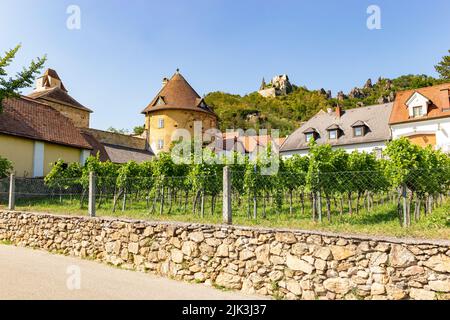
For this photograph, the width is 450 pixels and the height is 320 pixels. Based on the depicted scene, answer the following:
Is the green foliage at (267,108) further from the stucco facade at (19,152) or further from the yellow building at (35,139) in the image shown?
the stucco facade at (19,152)

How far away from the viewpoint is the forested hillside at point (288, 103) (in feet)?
261

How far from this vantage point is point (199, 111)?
45.6m

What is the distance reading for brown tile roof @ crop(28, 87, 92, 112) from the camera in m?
38.2

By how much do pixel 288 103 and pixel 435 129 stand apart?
7370cm

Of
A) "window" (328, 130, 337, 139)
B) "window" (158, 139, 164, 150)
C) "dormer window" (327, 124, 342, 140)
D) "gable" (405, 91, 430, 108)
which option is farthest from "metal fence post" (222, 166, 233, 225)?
"window" (158, 139, 164, 150)

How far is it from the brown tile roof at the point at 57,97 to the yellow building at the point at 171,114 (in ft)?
25.9

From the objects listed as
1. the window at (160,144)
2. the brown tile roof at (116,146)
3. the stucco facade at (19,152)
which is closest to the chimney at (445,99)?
the brown tile roof at (116,146)

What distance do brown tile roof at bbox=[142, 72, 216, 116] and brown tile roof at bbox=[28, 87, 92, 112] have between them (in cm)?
834

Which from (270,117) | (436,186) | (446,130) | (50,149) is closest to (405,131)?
(446,130)

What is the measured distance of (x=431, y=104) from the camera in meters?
29.0

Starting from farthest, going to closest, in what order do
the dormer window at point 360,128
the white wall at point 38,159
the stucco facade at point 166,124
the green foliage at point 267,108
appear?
1. the green foliage at point 267,108
2. the stucco facade at point 166,124
3. the dormer window at point 360,128
4. the white wall at point 38,159

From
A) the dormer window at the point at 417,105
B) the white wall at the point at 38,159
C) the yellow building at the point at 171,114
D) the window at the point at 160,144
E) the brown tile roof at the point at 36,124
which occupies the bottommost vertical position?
the white wall at the point at 38,159

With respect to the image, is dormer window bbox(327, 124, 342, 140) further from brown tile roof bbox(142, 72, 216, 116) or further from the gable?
brown tile roof bbox(142, 72, 216, 116)

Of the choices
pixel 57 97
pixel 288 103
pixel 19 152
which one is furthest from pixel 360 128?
pixel 288 103
